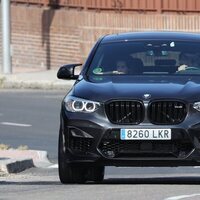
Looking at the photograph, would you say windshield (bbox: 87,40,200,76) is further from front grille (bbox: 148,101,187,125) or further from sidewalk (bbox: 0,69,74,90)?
sidewalk (bbox: 0,69,74,90)

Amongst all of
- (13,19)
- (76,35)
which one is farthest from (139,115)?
(13,19)

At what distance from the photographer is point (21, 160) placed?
16.5 metres

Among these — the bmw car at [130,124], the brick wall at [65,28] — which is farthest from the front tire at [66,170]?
the brick wall at [65,28]

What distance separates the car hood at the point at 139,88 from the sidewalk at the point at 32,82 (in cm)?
2026

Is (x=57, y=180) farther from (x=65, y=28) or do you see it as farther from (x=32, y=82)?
(x=65, y=28)

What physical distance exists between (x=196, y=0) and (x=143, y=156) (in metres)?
23.4

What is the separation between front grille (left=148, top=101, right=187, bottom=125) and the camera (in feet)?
40.4

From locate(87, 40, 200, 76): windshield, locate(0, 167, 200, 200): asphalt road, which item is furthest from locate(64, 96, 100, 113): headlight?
locate(87, 40, 200, 76): windshield

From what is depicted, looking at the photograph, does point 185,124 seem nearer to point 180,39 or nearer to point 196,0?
point 180,39

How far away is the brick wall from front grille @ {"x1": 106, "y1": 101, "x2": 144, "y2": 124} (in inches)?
910

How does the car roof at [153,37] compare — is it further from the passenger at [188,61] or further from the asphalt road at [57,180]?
the asphalt road at [57,180]

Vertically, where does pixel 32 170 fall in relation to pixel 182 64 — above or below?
below

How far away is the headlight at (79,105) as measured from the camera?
12.4 metres

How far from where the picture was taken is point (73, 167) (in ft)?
42.2
